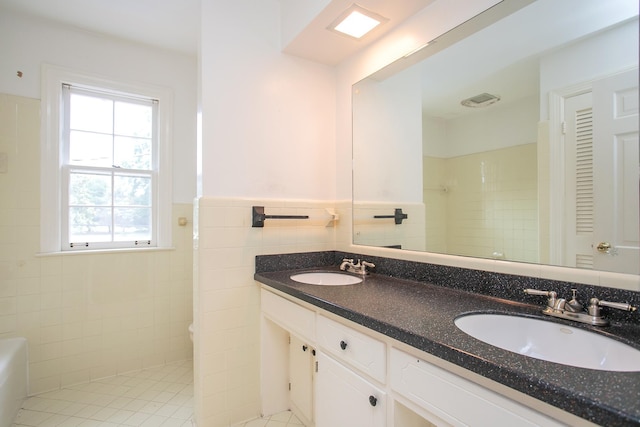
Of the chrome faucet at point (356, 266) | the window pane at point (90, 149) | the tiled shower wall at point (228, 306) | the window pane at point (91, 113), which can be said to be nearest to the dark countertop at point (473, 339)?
the chrome faucet at point (356, 266)

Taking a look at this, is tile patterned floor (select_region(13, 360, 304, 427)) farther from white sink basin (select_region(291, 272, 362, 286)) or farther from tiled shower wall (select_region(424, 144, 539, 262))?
tiled shower wall (select_region(424, 144, 539, 262))

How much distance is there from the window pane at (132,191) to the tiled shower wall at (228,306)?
1.17 m

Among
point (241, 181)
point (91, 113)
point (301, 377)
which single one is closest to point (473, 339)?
point (301, 377)

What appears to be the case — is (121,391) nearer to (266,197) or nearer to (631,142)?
(266,197)

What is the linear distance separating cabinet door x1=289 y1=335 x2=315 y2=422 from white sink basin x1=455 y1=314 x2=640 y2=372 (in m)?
0.91

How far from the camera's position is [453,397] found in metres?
0.80

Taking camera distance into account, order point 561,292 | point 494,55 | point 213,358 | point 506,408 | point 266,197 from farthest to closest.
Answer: point 266,197
point 213,358
point 494,55
point 561,292
point 506,408

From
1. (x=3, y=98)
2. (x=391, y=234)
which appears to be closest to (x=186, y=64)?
(x=3, y=98)

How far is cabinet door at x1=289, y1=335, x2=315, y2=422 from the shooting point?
1.73 m

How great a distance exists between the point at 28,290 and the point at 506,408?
2796 millimetres

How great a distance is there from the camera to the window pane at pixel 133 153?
254cm

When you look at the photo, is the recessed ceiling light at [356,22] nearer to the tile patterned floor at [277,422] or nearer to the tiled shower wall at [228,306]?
the tiled shower wall at [228,306]

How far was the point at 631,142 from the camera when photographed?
968 millimetres

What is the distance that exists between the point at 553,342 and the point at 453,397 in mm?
424
